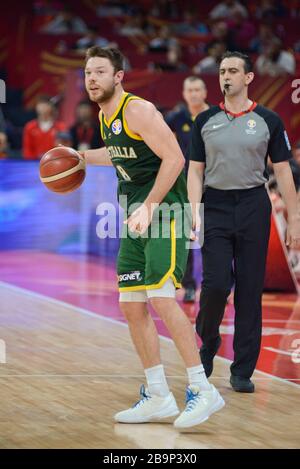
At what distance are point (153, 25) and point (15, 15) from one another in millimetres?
2671

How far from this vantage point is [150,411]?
561cm

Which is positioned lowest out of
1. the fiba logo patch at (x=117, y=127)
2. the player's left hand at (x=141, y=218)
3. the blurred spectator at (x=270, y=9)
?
the player's left hand at (x=141, y=218)

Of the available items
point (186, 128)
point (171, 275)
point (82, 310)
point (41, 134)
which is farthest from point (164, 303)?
point (41, 134)

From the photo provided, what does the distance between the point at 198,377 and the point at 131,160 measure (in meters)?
1.23

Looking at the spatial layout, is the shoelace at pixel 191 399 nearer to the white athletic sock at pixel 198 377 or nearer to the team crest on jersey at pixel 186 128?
the white athletic sock at pixel 198 377

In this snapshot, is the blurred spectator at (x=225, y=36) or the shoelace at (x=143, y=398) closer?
the shoelace at (x=143, y=398)

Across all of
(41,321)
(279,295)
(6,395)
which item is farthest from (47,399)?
(279,295)

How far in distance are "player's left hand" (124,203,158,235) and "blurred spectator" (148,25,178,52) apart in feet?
40.5

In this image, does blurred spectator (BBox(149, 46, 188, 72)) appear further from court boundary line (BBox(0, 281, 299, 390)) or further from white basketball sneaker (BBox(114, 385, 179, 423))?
white basketball sneaker (BBox(114, 385, 179, 423))

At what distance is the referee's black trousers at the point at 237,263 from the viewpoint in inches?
253

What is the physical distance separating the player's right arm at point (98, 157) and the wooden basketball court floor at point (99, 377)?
4.65ft

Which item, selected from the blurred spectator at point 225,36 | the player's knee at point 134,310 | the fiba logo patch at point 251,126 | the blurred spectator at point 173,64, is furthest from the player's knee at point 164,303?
the blurred spectator at point 225,36

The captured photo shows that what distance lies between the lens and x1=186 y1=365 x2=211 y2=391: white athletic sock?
5516 millimetres

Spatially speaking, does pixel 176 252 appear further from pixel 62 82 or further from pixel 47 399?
pixel 62 82
